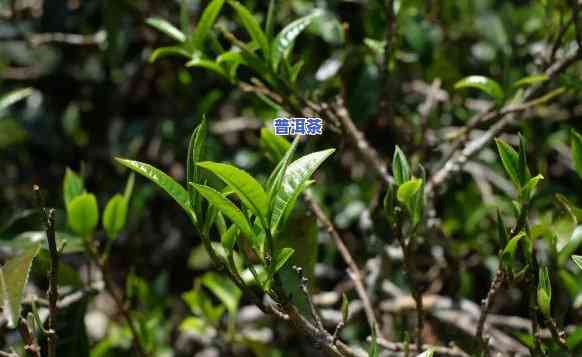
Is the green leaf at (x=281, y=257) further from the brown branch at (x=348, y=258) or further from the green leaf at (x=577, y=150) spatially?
the green leaf at (x=577, y=150)

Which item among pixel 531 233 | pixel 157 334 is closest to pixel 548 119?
pixel 531 233

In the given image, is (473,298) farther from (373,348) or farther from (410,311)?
(373,348)

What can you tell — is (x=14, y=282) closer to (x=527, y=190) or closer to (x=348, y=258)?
(x=348, y=258)

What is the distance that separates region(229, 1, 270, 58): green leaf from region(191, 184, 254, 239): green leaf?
0.42 meters

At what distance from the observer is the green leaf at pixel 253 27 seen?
122cm

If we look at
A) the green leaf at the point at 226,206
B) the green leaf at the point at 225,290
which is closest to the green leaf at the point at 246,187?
the green leaf at the point at 226,206

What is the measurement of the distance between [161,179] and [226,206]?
0.31 feet

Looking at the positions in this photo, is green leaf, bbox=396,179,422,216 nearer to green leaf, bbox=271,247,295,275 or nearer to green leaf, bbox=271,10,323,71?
green leaf, bbox=271,247,295,275

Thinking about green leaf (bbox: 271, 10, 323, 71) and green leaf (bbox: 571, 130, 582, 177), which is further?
green leaf (bbox: 271, 10, 323, 71)

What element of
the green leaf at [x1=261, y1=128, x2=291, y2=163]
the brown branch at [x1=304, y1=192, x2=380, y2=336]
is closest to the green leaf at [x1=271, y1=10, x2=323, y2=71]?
the green leaf at [x1=261, y1=128, x2=291, y2=163]

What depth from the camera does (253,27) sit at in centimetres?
124

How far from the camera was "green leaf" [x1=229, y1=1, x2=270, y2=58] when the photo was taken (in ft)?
4.01

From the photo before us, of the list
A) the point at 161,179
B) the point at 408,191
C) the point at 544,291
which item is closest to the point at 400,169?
the point at 408,191

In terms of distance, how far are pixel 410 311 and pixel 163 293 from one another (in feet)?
1.90
